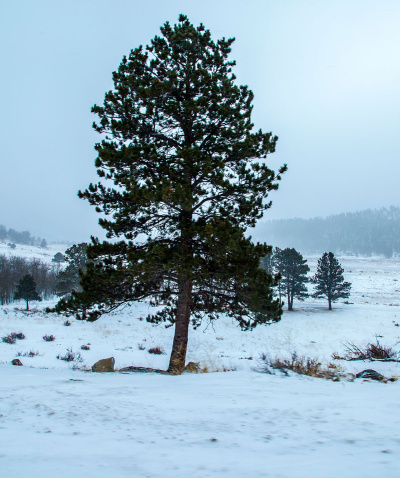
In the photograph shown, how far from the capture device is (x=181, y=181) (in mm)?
8188

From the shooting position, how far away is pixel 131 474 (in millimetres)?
1545

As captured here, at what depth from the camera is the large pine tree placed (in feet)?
26.3

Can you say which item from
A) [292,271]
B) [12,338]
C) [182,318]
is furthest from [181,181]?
[292,271]

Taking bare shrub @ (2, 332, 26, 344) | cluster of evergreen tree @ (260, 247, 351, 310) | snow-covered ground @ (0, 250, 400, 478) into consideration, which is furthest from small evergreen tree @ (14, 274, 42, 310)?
snow-covered ground @ (0, 250, 400, 478)

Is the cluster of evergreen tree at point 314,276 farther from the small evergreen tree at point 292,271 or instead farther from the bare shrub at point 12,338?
the bare shrub at point 12,338

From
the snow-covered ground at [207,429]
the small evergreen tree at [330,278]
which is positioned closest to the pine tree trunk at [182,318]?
the snow-covered ground at [207,429]

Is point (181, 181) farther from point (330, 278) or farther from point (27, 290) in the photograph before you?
point (27, 290)

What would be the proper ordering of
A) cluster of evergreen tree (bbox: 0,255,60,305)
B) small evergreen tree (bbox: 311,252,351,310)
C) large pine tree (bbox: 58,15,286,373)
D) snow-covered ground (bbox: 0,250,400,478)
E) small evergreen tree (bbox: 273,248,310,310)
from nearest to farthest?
snow-covered ground (bbox: 0,250,400,478)
large pine tree (bbox: 58,15,286,373)
small evergreen tree (bbox: 311,252,351,310)
small evergreen tree (bbox: 273,248,310,310)
cluster of evergreen tree (bbox: 0,255,60,305)

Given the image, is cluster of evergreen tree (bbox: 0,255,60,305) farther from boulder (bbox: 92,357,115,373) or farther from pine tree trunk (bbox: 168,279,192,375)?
pine tree trunk (bbox: 168,279,192,375)

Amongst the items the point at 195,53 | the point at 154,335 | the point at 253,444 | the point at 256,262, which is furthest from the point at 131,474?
the point at 154,335

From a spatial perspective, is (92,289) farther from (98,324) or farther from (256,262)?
(98,324)

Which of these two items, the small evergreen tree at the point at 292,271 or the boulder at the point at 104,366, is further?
the small evergreen tree at the point at 292,271

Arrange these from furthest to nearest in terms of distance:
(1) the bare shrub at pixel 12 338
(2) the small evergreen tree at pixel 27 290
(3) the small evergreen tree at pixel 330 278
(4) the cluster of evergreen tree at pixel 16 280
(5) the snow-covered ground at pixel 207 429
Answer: (4) the cluster of evergreen tree at pixel 16 280 < (3) the small evergreen tree at pixel 330 278 < (2) the small evergreen tree at pixel 27 290 < (1) the bare shrub at pixel 12 338 < (5) the snow-covered ground at pixel 207 429

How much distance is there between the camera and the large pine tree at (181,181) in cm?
803
